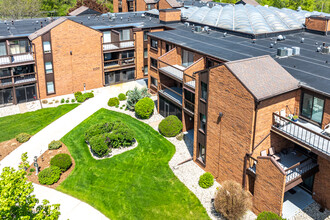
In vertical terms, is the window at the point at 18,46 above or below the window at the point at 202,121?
above

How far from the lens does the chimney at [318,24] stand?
3847cm

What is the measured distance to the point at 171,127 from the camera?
3272 cm

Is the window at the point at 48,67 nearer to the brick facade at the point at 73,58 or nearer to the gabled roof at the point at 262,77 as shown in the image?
the brick facade at the point at 73,58

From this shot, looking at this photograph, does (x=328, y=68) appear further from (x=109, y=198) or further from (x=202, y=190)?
(x=109, y=198)

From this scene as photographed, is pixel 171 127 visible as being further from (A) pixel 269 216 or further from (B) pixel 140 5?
(B) pixel 140 5

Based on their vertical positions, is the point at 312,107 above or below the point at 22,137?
above

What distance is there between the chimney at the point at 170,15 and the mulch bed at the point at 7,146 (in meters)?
27.4

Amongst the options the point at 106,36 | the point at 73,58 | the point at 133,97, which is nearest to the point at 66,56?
the point at 73,58

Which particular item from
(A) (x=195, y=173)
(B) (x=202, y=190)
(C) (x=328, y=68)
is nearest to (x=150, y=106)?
(A) (x=195, y=173)

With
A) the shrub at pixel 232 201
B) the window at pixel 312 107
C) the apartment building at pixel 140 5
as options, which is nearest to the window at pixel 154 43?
the apartment building at pixel 140 5

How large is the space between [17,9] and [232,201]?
6612 centimetres

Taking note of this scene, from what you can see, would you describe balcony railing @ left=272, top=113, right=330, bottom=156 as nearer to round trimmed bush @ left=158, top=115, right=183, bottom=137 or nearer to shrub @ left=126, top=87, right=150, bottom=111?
round trimmed bush @ left=158, top=115, right=183, bottom=137

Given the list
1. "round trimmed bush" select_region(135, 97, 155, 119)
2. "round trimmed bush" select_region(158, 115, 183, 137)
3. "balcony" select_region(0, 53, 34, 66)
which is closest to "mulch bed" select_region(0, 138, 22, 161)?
"balcony" select_region(0, 53, 34, 66)

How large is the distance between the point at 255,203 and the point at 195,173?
6.24 metres
